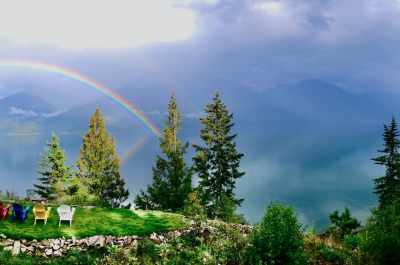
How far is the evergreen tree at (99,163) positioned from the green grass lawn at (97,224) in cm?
1578

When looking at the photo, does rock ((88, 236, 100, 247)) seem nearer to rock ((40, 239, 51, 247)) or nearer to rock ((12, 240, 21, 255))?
rock ((40, 239, 51, 247))

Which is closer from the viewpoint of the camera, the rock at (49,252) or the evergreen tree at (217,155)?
the rock at (49,252)

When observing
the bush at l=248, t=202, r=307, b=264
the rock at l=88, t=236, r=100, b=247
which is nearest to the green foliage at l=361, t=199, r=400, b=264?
the bush at l=248, t=202, r=307, b=264

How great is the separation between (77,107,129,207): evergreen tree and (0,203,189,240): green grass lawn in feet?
51.8

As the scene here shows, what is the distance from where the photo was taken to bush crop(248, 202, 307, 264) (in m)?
7.14

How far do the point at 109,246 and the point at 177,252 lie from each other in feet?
9.03

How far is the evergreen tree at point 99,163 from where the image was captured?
27141 millimetres

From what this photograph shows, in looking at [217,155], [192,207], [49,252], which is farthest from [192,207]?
[217,155]

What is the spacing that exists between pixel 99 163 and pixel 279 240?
25.0 metres

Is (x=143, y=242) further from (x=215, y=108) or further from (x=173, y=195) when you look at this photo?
(x=215, y=108)

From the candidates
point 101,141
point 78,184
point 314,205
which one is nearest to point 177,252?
point 78,184

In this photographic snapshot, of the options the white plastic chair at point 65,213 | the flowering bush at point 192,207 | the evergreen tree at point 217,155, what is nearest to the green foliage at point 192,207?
the flowering bush at point 192,207

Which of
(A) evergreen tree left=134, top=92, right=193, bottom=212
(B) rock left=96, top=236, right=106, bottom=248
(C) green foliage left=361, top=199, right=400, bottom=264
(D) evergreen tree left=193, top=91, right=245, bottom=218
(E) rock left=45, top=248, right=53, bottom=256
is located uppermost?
(D) evergreen tree left=193, top=91, right=245, bottom=218

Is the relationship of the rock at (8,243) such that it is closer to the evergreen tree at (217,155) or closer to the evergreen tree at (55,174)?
the evergreen tree at (217,155)
